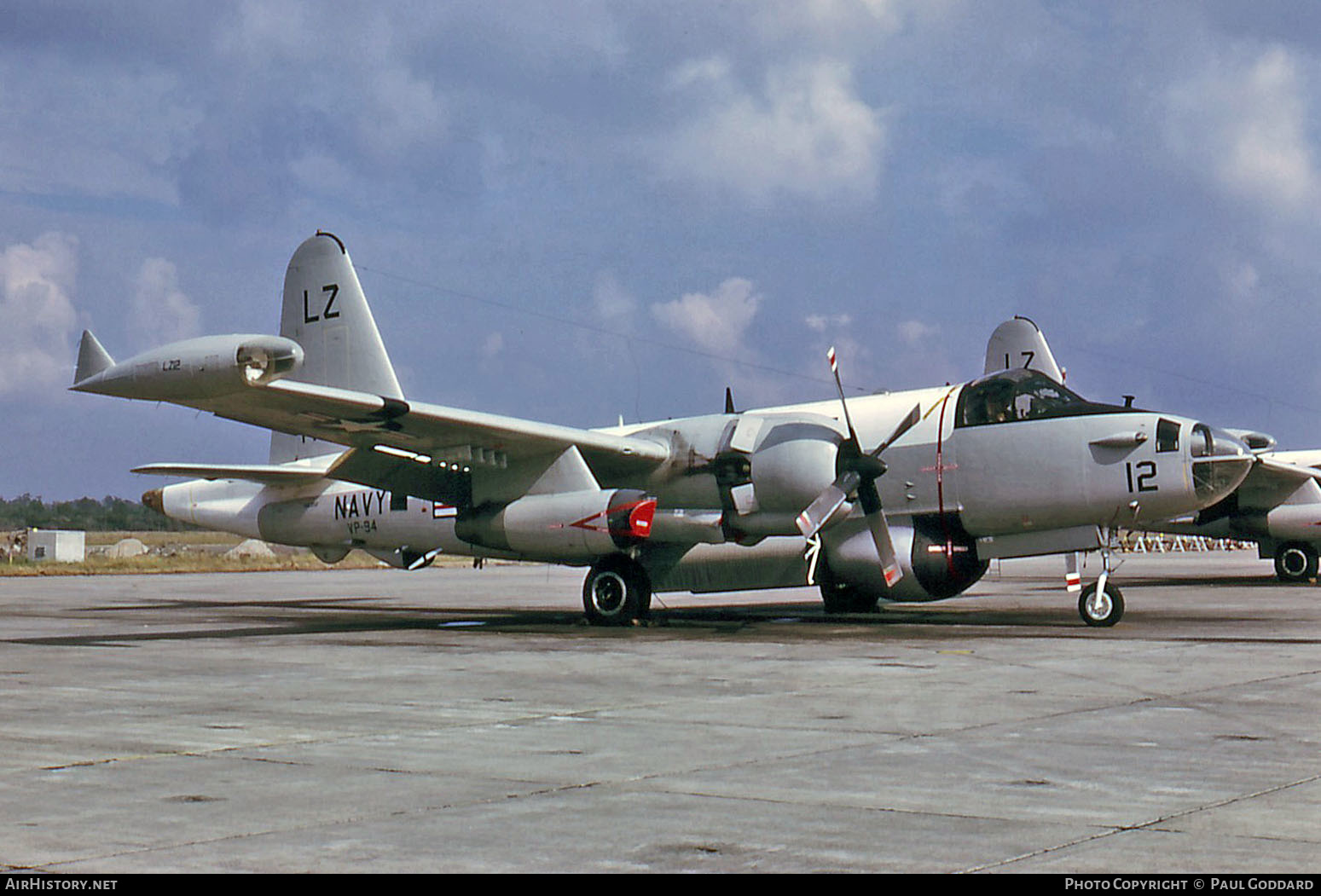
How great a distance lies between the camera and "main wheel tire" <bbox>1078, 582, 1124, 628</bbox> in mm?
18672

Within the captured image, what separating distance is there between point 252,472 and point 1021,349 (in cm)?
1642

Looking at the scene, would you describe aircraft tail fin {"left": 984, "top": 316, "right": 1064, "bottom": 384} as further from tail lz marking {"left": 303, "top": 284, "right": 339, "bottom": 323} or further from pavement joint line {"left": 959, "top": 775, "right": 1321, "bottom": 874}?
pavement joint line {"left": 959, "top": 775, "right": 1321, "bottom": 874}

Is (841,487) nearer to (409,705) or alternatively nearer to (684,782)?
(409,705)

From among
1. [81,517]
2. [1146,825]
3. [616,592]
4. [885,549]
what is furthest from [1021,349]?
[81,517]

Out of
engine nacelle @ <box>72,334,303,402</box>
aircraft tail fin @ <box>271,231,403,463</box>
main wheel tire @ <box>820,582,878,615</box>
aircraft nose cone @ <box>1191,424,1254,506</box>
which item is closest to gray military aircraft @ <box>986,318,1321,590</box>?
main wheel tire @ <box>820,582,878,615</box>

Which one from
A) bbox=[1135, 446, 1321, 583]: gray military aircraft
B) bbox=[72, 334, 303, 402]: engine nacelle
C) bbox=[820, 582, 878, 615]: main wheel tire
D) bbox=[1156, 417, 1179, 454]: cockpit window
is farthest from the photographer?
bbox=[1135, 446, 1321, 583]: gray military aircraft

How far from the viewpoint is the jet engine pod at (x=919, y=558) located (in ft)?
64.9

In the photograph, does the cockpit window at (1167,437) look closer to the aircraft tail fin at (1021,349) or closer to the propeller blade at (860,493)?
the propeller blade at (860,493)

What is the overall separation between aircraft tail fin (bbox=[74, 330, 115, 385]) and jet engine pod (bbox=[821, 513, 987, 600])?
10875 millimetres

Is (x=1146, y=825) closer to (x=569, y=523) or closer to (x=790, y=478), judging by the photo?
(x=790, y=478)

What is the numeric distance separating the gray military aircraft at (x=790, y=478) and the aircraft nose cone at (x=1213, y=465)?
3 centimetres

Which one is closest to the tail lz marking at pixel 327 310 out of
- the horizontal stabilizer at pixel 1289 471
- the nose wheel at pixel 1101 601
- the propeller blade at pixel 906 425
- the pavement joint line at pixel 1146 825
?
the propeller blade at pixel 906 425
